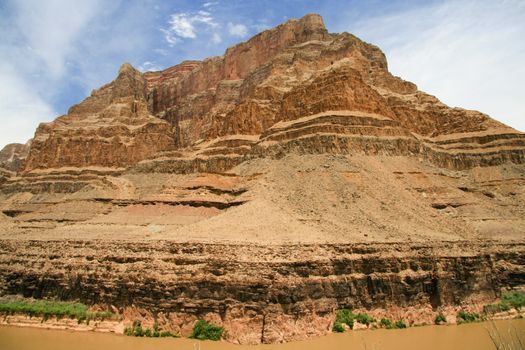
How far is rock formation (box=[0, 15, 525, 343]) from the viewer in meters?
26.7

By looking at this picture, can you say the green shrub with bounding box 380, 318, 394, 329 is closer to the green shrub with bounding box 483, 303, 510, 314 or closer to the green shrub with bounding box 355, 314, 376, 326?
the green shrub with bounding box 355, 314, 376, 326

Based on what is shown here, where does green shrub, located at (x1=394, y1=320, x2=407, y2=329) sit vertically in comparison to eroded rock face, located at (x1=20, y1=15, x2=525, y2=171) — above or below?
below

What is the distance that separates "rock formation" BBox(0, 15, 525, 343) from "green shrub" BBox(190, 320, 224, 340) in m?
0.50

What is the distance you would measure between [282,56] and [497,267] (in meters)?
57.6

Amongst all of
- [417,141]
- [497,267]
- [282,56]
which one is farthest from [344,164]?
[282,56]

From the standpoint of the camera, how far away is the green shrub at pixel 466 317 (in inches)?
1153

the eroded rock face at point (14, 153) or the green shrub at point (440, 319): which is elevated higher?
the eroded rock face at point (14, 153)

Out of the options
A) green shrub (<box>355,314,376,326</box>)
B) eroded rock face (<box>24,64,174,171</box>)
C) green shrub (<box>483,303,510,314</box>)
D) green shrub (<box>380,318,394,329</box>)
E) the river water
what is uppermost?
eroded rock face (<box>24,64,174,171</box>)

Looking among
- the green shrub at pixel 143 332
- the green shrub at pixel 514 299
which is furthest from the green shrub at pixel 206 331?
the green shrub at pixel 514 299

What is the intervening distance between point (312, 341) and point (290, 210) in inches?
638

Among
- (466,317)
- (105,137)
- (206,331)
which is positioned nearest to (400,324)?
(466,317)

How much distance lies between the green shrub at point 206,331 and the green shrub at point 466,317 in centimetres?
1579

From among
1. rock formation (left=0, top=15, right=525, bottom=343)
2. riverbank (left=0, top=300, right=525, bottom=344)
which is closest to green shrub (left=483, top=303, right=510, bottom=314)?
riverbank (left=0, top=300, right=525, bottom=344)

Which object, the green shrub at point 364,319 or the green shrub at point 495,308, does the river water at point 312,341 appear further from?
the green shrub at point 495,308
